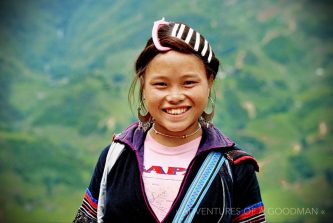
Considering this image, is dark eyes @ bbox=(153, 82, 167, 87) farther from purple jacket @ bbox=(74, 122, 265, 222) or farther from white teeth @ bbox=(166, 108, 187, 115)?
purple jacket @ bbox=(74, 122, 265, 222)

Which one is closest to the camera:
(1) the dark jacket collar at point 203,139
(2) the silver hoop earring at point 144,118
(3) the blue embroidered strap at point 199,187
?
(3) the blue embroidered strap at point 199,187

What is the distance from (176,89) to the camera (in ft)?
5.47

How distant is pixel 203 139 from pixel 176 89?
0.77 feet

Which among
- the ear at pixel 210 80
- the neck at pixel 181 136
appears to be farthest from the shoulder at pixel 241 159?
the ear at pixel 210 80

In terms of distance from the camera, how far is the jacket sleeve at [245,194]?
167cm

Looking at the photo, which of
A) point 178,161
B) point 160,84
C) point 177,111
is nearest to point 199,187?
point 178,161

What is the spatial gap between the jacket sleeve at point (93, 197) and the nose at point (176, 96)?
341 mm

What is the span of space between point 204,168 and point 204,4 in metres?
6.91

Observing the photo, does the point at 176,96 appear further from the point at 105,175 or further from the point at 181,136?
the point at 105,175

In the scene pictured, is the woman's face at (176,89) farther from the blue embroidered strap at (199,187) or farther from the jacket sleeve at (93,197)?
the jacket sleeve at (93,197)

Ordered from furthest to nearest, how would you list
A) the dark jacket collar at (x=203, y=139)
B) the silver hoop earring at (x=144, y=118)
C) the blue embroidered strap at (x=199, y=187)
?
the silver hoop earring at (x=144, y=118), the dark jacket collar at (x=203, y=139), the blue embroidered strap at (x=199, y=187)

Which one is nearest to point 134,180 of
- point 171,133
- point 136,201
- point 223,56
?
point 136,201

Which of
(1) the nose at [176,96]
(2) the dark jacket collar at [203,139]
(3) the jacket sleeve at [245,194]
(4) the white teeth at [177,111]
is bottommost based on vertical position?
(3) the jacket sleeve at [245,194]

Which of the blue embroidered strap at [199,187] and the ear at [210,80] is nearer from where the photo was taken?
the blue embroidered strap at [199,187]
